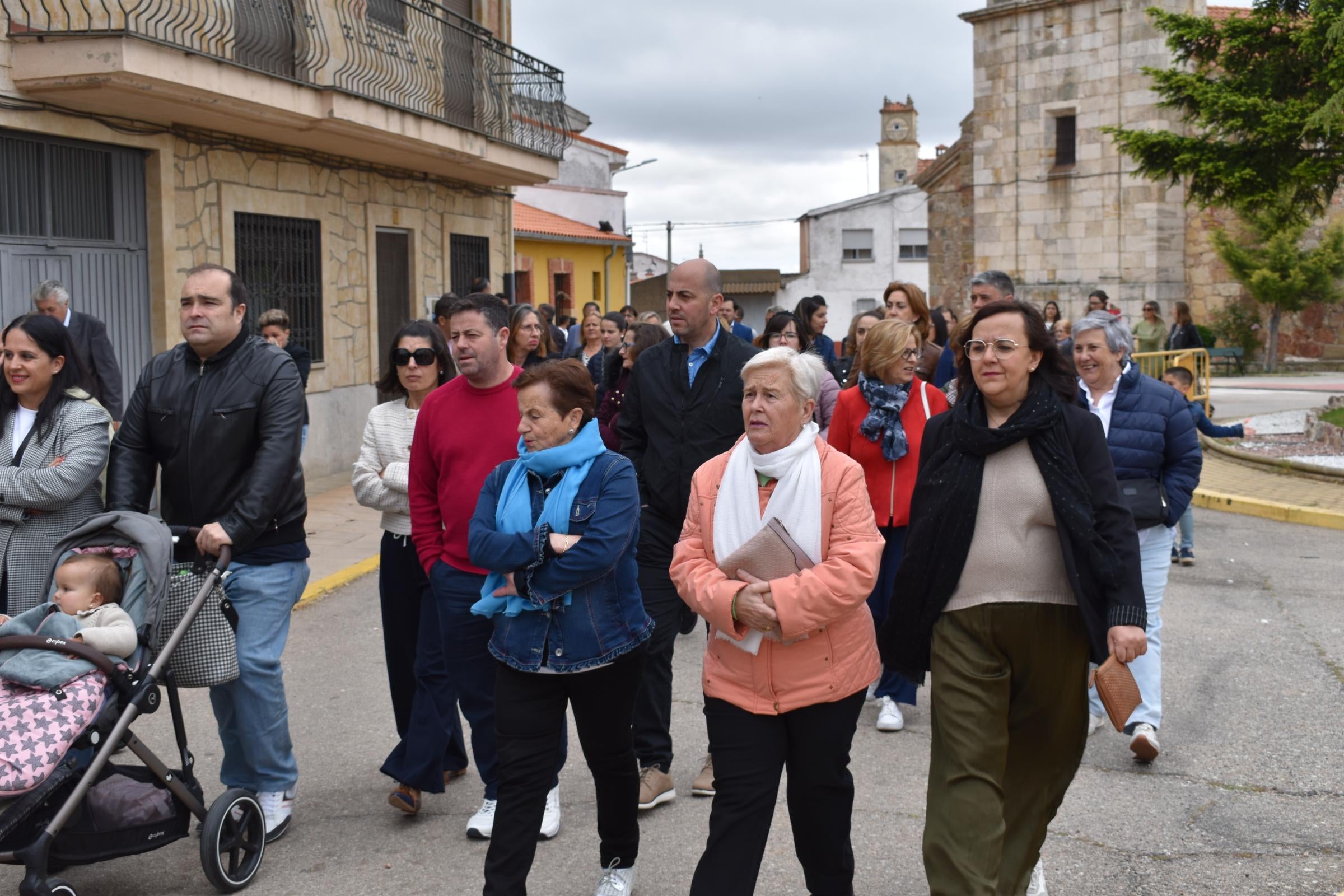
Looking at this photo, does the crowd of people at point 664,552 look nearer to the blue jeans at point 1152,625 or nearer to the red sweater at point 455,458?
the red sweater at point 455,458

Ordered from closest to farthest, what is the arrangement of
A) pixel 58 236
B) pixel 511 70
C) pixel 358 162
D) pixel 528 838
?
pixel 528 838
pixel 58 236
pixel 358 162
pixel 511 70

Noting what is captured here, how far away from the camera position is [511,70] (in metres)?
18.6

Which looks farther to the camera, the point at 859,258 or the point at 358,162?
the point at 859,258

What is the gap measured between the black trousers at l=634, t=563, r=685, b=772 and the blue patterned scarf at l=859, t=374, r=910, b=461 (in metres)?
1.42

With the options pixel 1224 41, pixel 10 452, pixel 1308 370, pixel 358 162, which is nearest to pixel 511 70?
pixel 358 162

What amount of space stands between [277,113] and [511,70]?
22.0 ft

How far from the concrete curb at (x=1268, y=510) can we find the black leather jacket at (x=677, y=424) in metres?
8.91

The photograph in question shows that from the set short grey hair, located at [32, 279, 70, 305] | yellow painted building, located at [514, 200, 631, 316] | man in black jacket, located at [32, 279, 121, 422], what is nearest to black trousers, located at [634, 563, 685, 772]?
man in black jacket, located at [32, 279, 121, 422]

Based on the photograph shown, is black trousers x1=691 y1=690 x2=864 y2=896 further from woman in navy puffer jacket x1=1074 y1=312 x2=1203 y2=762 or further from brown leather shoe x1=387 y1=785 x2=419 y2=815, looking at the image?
woman in navy puffer jacket x1=1074 y1=312 x2=1203 y2=762

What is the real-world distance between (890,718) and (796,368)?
3005 mm

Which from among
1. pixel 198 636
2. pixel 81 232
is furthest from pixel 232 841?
pixel 81 232

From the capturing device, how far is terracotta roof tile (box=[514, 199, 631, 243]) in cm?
3241

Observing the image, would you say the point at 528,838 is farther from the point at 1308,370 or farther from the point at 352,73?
the point at 1308,370

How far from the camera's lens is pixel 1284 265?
31.9 metres
